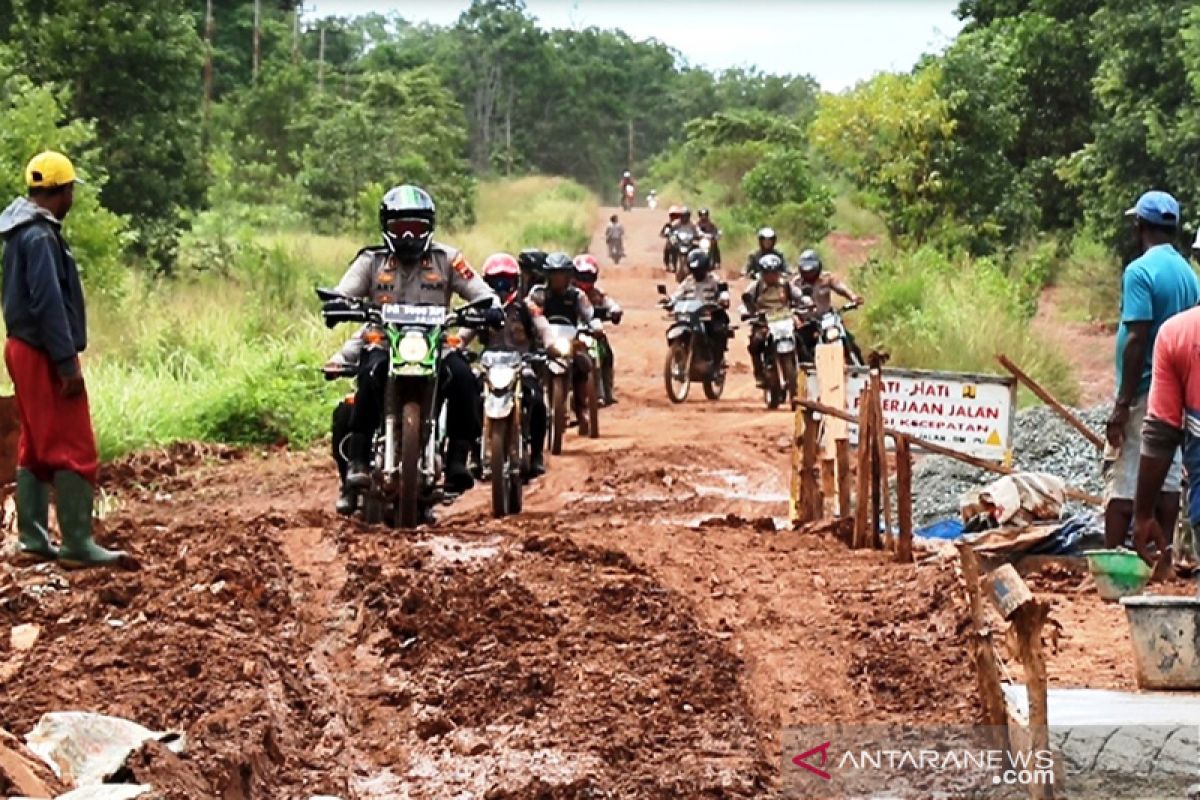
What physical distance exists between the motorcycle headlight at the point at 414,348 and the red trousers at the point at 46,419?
210cm

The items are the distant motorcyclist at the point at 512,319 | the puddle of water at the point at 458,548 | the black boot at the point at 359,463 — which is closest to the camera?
the puddle of water at the point at 458,548

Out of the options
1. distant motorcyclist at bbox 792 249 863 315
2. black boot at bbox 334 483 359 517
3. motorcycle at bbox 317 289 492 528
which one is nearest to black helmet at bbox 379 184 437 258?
motorcycle at bbox 317 289 492 528

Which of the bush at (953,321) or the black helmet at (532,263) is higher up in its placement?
the black helmet at (532,263)

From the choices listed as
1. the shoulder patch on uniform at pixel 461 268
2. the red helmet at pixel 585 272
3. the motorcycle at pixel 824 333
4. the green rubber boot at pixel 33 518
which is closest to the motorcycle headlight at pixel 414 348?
the shoulder patch on uniform at pixel 461 268

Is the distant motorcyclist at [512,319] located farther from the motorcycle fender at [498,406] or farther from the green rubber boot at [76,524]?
the green rubber boot at [76,524]

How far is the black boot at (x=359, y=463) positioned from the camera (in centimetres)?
1112

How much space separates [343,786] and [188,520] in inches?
252

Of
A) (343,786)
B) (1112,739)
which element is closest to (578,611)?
(343,786)

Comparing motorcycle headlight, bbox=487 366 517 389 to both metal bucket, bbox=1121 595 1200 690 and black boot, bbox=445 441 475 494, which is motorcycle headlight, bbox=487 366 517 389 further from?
metal bucket, bbox=1121 595 1200 690

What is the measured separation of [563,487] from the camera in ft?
46.0

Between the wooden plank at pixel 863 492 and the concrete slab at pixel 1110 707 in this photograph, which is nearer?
the concrete slab at pixel 1110 707

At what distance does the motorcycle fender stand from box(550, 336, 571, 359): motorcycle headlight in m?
1.58

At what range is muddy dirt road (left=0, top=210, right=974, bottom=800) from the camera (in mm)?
6059

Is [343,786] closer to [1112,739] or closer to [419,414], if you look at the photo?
[1112,739]
